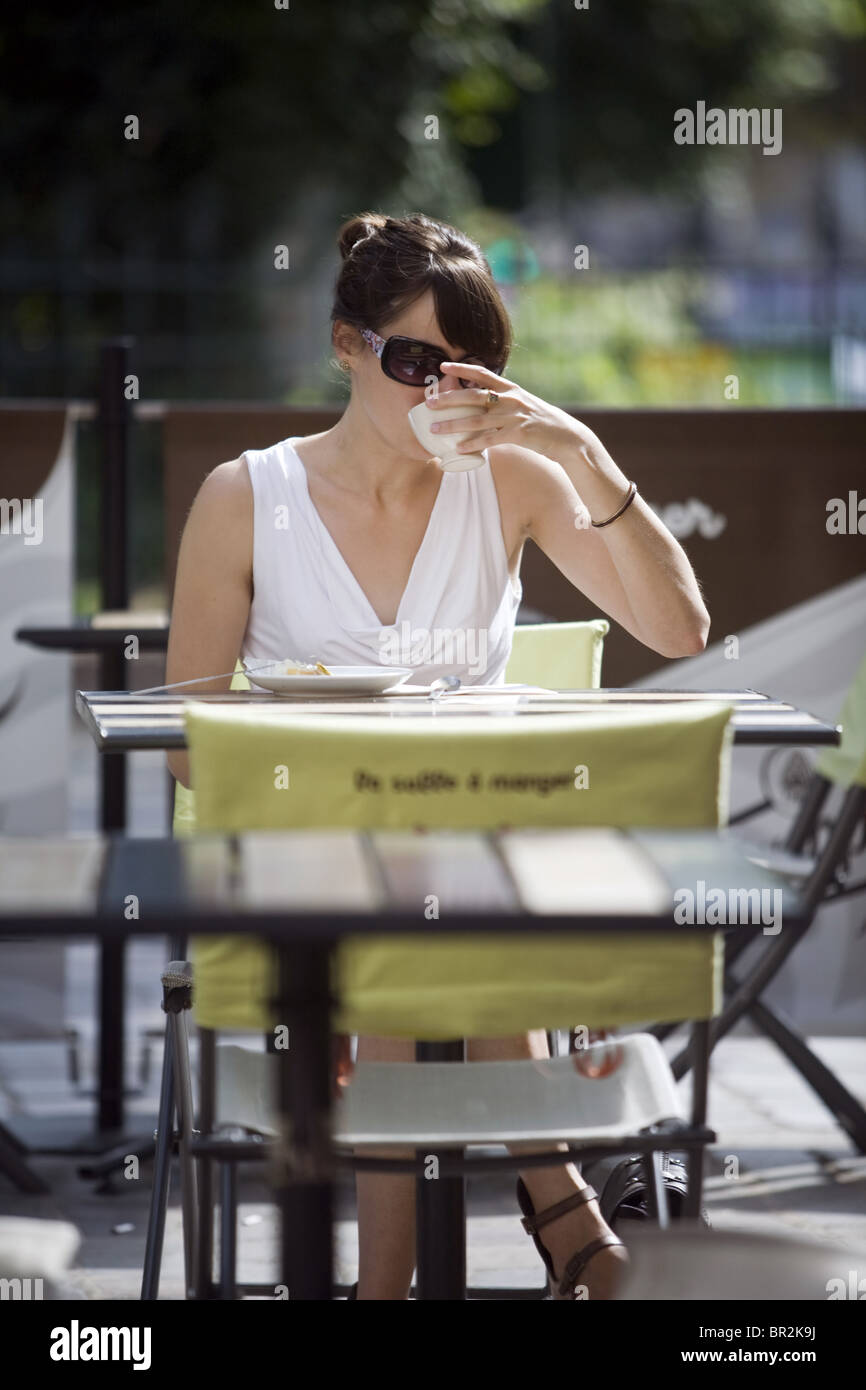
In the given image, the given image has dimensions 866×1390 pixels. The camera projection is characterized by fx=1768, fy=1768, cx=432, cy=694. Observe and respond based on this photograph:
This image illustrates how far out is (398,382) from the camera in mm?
2777

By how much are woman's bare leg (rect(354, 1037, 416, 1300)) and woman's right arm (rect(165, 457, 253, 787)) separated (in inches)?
28.3

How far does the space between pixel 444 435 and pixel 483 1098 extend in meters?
0.99

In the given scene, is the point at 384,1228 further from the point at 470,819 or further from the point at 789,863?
the point at 789,863

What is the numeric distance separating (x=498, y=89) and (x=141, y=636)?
1606 cm

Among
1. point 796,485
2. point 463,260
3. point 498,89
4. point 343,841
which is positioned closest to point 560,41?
point 498,89

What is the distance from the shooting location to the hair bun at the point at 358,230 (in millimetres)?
2971

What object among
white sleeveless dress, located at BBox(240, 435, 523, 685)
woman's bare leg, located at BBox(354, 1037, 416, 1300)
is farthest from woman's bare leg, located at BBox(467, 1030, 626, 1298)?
white sleeveless dress, located at BBox(240, 435, 523, 685)

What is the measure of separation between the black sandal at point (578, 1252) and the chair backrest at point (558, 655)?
36.6 inches

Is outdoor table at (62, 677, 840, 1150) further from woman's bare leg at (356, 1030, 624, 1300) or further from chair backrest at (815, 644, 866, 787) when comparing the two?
chair backrest at (815, 644, 866, 787)

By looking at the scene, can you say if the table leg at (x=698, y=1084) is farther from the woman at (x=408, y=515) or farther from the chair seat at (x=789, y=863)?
the chair seat at (x=789, y=863)

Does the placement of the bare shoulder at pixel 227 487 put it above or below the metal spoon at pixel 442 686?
above

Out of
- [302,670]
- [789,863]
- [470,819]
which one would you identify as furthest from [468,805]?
[789,863]

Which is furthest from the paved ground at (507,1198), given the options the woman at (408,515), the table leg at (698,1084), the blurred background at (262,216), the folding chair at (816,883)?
the blurred background at (262,216)

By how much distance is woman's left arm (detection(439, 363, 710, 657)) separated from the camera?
264 cm
